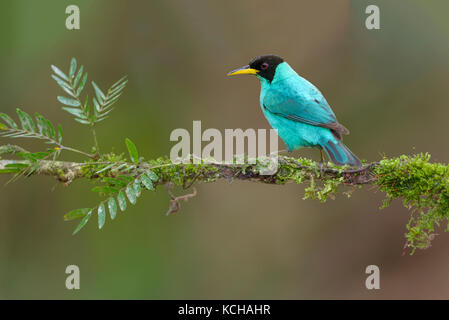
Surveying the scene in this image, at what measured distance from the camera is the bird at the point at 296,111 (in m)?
3.88

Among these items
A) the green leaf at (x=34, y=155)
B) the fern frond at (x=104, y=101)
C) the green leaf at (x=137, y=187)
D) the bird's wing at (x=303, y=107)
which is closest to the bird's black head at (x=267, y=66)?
the bird's wing at (x=303, y=107)

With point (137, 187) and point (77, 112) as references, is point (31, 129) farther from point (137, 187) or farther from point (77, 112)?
point (137, 187)

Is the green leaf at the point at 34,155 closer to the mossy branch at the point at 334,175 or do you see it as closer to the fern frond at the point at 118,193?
the mossy branch at the point at 334,175

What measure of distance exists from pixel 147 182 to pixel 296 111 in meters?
1.67

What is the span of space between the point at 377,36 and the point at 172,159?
4.47 meters

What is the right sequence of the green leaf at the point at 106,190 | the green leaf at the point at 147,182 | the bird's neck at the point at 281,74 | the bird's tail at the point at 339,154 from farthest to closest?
the bird's neck at the point at 281,74 < the bird's tail at the point at 339,154 < the green leaf at the point at 147,182 < the green leaf at the point at 106,190

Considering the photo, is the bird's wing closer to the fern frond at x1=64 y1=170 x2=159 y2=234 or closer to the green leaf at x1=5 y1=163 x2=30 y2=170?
the fern frond at x1=64 y1=170 x2=159 y2=234

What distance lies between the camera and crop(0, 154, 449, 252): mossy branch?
3074 millimetres

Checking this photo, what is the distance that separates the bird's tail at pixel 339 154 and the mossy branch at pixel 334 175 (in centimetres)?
13

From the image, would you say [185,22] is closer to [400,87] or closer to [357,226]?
[400,87]

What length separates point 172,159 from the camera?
315 cm

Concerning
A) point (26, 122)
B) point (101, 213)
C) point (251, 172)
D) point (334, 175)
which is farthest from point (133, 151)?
point (334, 175)

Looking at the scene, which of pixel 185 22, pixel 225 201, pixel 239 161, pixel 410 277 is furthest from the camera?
pixel 185 22

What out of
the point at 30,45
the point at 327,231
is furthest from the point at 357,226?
the point at 30,45
